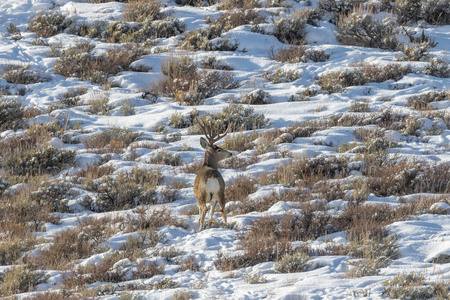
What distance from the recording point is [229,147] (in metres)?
9.69

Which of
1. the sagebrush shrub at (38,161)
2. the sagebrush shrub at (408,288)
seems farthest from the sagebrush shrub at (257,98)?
the sagebrush shrub at (408,288)

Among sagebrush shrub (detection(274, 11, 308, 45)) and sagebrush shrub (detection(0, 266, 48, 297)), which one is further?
sagebrush shrub (detection(274, 11, 308, 45))

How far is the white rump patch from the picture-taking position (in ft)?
21.2

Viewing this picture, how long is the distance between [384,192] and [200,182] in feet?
8.61

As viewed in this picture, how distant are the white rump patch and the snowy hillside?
1.53ft

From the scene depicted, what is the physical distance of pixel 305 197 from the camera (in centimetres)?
725

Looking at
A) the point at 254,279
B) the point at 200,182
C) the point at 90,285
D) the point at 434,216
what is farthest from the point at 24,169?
the point at 434,216

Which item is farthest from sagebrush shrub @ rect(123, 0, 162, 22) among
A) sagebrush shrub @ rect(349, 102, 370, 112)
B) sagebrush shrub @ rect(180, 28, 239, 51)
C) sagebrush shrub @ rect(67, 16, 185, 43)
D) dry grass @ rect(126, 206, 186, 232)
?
dry grass @ rect(126, 206, 186, 232)

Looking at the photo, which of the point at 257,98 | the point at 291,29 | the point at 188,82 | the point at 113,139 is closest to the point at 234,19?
the point at 291,29

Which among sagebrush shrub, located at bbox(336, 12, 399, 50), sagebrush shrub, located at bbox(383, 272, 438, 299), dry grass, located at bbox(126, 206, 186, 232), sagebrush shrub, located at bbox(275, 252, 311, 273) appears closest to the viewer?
sagebrush shrub, located at bbox(383, 272, 438, 299)

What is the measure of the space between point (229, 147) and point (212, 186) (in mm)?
3282

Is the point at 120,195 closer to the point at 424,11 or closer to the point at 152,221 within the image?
the point at 152,221

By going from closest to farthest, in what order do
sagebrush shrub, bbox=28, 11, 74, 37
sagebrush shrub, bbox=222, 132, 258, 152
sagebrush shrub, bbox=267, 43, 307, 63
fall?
sagebrush shrub, bbox=222, 132, 258, 152, sagebrush shrub, bbox=267, 43, 307, 63, sagebrush shrub, bbox=28, 11, 74, 37

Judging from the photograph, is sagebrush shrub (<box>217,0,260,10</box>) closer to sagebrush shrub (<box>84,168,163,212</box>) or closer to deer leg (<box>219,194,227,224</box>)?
sagebrush shrub (<box>84,168,163,212</box>)
